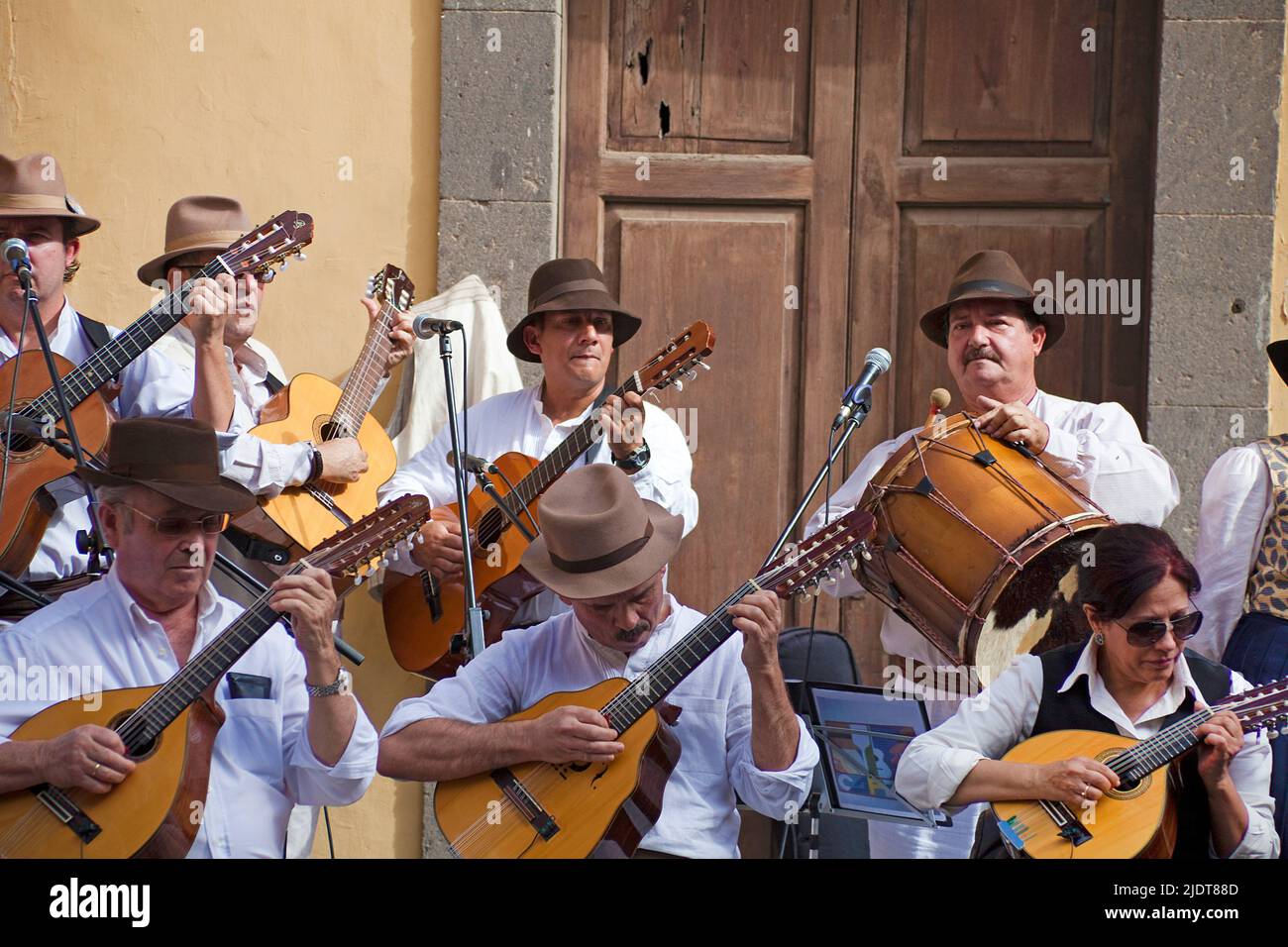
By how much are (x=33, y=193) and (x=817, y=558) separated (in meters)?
2.44

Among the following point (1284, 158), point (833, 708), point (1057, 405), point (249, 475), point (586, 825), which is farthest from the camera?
point (1284, 158)

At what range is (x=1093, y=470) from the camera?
171 inches

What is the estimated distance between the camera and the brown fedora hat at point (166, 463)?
3.48m

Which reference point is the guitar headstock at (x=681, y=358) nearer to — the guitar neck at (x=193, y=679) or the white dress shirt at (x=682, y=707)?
the white dress shirt at (x=682, y=707)

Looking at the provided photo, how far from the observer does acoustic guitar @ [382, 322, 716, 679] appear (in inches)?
175

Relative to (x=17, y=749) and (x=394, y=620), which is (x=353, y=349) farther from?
(x=17, y=749)

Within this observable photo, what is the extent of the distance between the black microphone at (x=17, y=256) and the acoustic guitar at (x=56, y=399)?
0.24 m

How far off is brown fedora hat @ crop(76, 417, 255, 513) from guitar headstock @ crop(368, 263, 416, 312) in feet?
4.49

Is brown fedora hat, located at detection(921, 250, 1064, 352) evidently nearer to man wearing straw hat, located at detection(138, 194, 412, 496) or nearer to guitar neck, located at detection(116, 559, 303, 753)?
man wearing straw hat, located at detection(138, 194, 412, 496)

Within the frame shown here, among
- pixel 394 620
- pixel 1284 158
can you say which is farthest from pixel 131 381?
pixel 1284 158

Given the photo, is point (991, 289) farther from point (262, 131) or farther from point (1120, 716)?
point (262, 131)

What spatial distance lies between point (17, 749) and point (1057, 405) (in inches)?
114

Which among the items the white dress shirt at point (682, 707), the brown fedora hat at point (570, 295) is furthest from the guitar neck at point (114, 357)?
the white dress shirt at point (682, 707)
